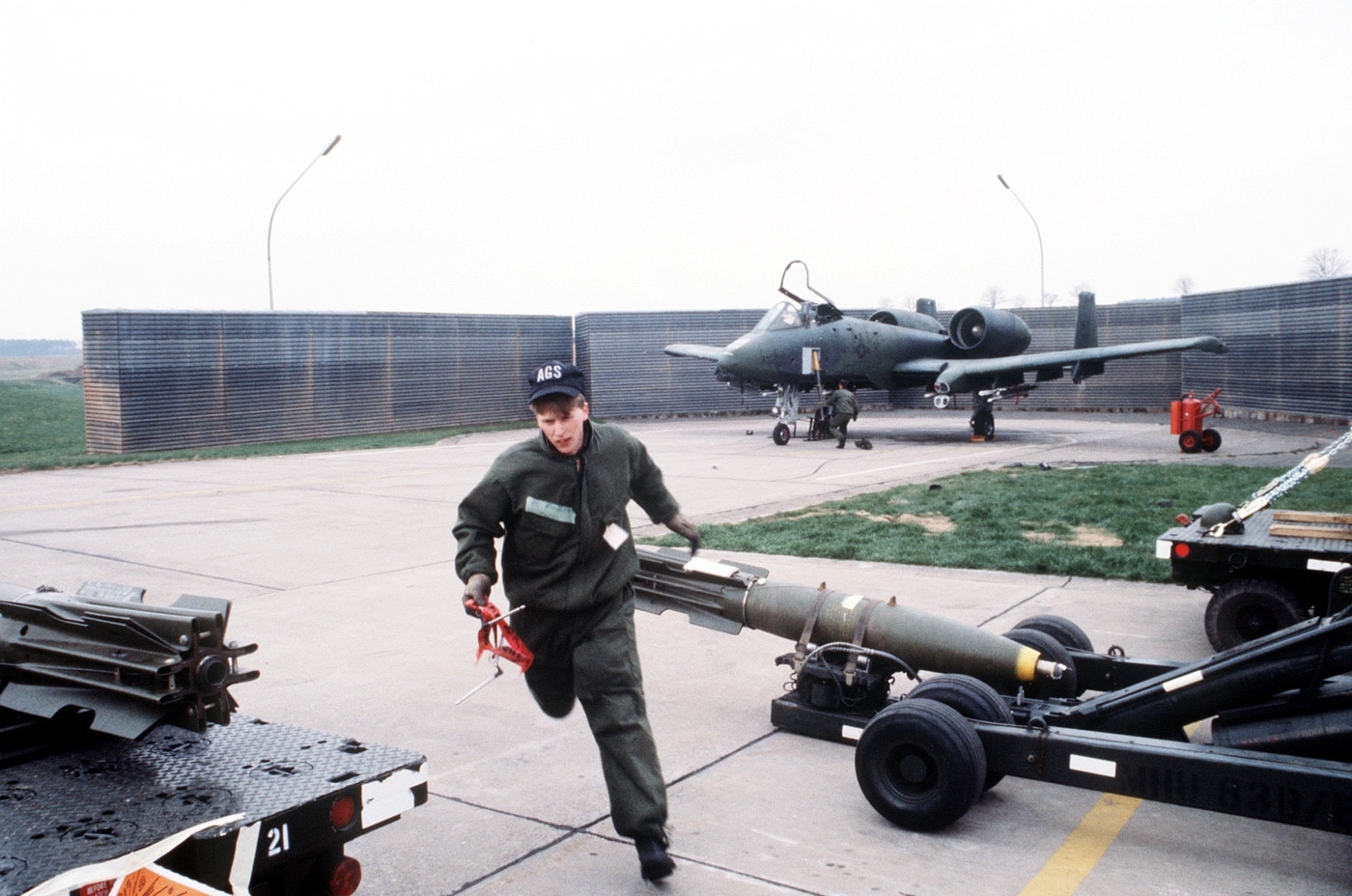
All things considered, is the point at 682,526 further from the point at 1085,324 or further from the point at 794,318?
the point at 1085,324

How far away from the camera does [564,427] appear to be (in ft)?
13.0

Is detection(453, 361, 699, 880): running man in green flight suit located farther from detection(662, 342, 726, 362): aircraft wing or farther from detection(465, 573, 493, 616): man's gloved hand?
detection(662, 342, 726, 362): aircraft wing

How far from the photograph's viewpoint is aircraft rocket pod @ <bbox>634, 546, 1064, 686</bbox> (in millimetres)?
4629

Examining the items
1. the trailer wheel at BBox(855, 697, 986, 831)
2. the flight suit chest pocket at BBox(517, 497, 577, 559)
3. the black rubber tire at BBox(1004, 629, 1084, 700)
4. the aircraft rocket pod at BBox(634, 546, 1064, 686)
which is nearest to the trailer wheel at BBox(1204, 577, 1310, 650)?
the black rubber tire at BBox(1004, 629, 1084, 700)

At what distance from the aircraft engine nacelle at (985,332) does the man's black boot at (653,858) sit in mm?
21633

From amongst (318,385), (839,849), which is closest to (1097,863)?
(839,849)

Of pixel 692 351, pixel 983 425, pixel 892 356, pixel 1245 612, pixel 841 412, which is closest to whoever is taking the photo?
pixel 1245 612

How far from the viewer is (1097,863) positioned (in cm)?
375

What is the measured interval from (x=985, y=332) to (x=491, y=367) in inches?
537

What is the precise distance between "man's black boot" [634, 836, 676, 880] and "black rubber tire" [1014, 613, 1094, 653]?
2377 millimetres

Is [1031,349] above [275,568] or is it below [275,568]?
above

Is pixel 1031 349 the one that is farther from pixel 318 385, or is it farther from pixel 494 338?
pixel 318 385

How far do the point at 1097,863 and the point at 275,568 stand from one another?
738cm

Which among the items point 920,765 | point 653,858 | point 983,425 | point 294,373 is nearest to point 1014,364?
point 983,425
